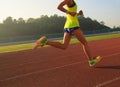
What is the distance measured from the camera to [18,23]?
70.4m

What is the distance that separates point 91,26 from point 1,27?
3465 centimetres

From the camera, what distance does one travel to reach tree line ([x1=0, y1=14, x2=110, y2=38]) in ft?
210

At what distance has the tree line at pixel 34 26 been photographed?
64.0 metres

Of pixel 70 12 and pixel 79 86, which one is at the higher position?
pixel 70 12

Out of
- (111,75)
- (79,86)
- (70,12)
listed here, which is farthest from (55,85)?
(70,12)

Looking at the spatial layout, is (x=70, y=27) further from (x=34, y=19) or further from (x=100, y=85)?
(x=34, y=19)

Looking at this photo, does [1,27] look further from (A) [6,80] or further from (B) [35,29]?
(A) [6,80]

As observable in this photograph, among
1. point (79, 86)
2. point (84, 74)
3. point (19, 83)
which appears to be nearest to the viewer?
point (79, 86)

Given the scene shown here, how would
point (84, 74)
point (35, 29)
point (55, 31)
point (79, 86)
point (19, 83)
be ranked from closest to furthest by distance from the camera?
1. point (79, 86)
2. point (19, 83)
3. point (84, 74)
4. point (35, 29)
5. point (55, 31)

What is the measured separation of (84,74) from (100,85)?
5.12 feet

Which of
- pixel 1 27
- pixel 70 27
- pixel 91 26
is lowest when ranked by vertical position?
pixel 91 26

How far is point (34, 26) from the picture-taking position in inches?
2785

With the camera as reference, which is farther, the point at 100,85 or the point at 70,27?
the point at 70,27

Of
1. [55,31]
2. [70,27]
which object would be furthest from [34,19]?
[70,27]
